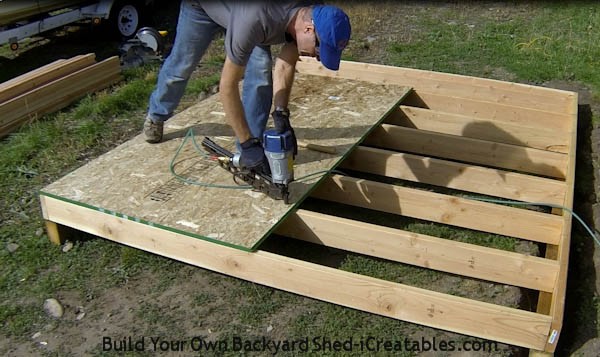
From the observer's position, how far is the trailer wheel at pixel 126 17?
24.4ft

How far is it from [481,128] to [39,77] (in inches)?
148

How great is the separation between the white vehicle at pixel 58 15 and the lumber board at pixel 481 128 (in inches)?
160

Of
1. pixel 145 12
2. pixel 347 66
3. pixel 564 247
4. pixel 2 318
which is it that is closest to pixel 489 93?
pixel 347 66

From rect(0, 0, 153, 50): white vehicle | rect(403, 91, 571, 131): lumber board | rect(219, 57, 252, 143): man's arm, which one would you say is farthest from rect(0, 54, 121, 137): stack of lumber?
rect(403, 91, 571, 131): lumber board

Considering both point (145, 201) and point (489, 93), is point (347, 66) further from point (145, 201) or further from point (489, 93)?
point (145, 201)

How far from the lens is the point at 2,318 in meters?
3.20

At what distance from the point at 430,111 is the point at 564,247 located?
6.49 feet

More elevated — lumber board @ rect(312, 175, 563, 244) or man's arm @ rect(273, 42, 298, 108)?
man's arm @ rect(273, 42, 298, 108)

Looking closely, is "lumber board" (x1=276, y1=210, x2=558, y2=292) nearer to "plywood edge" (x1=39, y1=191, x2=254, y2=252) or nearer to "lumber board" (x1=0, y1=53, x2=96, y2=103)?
"plywood edge" (x1=39, y1=191, x2=254, y2=252)

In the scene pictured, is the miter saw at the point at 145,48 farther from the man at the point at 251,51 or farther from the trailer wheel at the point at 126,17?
the man at the point at 251,51

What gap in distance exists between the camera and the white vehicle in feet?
21.0

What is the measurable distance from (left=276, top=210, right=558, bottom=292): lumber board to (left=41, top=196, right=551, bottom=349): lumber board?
403 mm

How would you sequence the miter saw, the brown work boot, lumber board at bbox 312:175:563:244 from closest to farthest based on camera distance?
lumber board at bbox 312:175:563:244 → the brown work boot → the miter saw

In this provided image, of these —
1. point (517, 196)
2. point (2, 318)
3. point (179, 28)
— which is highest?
point (179, 28)
